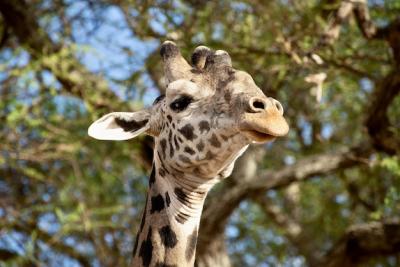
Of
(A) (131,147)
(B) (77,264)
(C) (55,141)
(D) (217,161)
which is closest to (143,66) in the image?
(A) (131,147)

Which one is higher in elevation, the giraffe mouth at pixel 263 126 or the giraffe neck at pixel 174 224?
the giraffe mouth at pixel 263 126

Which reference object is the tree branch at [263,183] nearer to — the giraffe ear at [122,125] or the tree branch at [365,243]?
the tree branch at [365,243]

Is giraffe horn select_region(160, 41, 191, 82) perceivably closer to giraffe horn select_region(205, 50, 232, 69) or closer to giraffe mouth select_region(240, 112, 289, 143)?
giraffe horn select_region(205, 50, 232, 69)

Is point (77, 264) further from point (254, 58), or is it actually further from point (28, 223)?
point (254, 58)

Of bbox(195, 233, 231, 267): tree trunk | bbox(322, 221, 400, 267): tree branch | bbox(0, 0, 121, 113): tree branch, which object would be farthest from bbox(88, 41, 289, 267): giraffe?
bbox(195, 233, 231, 267): tree trunk

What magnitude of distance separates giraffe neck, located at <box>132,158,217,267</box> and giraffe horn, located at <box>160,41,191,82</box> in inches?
19.5

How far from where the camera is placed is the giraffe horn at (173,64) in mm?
4488

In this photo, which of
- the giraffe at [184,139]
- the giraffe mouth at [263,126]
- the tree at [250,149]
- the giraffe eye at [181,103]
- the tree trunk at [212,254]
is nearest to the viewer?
the giraffe mouth at [263,126]

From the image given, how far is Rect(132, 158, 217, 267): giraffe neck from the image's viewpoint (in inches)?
171

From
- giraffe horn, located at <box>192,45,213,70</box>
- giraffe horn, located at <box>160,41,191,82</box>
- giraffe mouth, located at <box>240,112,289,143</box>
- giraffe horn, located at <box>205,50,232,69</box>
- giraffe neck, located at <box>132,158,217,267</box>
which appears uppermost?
giraffe mouth, located at <box>240,112,289,143</box>

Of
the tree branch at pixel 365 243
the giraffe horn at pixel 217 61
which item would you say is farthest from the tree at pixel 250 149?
the giraffe horn at pixel 217 61

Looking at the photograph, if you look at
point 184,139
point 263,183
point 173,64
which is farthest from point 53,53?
point 184,139

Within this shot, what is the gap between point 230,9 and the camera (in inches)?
340

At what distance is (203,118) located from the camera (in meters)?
4.20
